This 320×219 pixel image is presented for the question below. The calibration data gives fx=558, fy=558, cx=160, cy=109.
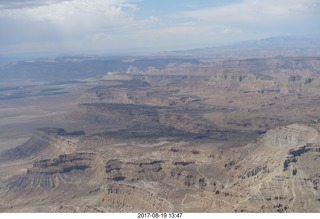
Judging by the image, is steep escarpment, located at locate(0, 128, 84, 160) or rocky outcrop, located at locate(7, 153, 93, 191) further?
steep escarpment, located at locate(0, 128, 84, 160)

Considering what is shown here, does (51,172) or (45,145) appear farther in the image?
(45,145)

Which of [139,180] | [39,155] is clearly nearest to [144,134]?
[39,155]

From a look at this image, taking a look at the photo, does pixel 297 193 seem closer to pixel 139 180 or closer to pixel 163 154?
pixel 139 180

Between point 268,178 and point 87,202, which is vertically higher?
point 268,178

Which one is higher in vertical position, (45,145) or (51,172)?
(51,172)

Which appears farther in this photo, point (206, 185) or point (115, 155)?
point (115, 155)

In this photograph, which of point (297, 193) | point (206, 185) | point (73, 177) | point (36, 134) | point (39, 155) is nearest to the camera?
point (297, 193)

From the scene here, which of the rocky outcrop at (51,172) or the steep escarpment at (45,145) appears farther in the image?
the steep escarpment at (45,145)

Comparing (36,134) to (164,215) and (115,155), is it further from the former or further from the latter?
(164,215)

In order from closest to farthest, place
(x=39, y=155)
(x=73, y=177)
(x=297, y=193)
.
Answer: (x=297, y=193)
(x=73, y=177)
(x=39, y=155)
